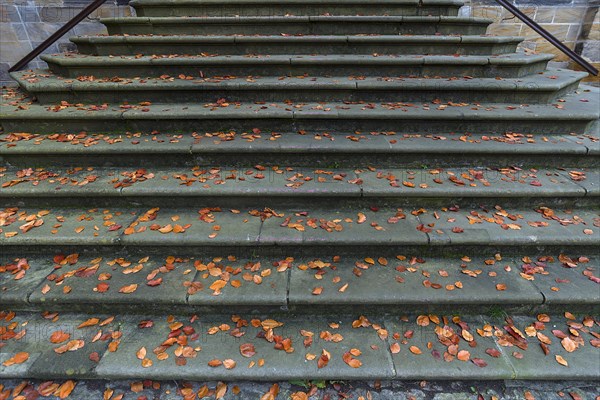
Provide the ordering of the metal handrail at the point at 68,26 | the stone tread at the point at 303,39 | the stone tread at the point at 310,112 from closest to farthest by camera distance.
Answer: the stone tread at the point at 310,112 < the stone tread at the point at 303,39 < the metal handrail at the point at 68,26

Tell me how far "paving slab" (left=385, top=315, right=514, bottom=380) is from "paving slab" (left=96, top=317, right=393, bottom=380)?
0.45ft

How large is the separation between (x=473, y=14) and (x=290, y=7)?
3.73 m

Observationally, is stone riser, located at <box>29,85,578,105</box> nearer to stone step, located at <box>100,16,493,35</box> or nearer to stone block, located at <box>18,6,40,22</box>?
stone step, located at <box>100,16,493,35</box>

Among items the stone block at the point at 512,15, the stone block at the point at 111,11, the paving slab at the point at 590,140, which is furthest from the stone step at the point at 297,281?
the stone block at the point at 512,15

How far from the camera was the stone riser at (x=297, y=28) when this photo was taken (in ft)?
16.2

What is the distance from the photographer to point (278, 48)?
187 inches

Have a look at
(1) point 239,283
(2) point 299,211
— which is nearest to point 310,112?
(2) point 299,211

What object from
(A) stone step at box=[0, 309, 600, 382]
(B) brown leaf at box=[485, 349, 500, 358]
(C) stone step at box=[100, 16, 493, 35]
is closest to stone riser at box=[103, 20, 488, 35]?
(C) stone step at box=[100, 16, 493, 35]

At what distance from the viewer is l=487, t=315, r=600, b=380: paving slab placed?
82.4 inches

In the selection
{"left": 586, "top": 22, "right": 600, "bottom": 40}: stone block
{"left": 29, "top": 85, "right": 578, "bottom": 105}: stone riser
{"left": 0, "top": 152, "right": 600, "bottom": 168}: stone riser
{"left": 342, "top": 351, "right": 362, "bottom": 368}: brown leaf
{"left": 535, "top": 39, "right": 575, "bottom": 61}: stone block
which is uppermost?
{"left": 586, "top": 22, "right": 600, "bottom": 40}: stone block

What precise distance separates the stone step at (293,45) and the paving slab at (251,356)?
12.6ft

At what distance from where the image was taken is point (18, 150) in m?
3.33

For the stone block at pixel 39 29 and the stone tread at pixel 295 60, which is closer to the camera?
the stone tread at pixel 295 60

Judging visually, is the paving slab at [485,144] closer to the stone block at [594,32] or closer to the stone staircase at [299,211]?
the stone staircase at [299,211]
